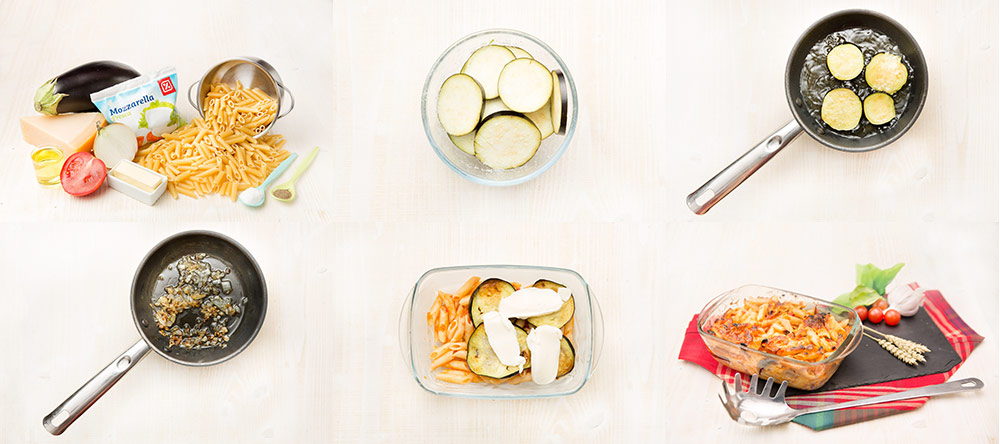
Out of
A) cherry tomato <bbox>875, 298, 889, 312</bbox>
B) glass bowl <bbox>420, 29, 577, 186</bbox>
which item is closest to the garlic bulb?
cherry tomato <bbox>875, 298, 889, 312</bbox>

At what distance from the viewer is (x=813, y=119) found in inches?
56.4

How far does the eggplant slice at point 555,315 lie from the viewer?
51.0 inches

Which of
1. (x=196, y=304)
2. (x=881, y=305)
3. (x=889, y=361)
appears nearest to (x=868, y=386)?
(x=889, y=361)

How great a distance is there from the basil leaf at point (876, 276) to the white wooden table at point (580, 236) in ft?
0.11

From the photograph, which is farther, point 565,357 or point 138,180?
point 138,180

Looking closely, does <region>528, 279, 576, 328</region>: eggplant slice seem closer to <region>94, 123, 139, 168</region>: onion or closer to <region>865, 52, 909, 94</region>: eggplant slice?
<region>865, 52, 909, 94</region>: eggplant slice

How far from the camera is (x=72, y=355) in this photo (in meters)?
1.50

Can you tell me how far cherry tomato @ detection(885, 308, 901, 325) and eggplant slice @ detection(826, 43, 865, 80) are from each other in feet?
1.74

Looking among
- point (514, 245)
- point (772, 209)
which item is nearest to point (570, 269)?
point (514, 245)

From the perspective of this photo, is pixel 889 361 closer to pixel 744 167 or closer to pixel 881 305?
pixel 881 305

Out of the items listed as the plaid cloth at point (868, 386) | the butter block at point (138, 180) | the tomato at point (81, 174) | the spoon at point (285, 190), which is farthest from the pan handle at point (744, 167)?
the tomato at point (81, 174)

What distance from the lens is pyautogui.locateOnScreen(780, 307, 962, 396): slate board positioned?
1.40m

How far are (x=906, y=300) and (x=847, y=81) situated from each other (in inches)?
20.1

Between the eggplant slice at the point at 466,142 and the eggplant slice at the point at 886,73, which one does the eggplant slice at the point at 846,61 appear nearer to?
the eggplant slice at the point at 886,73
